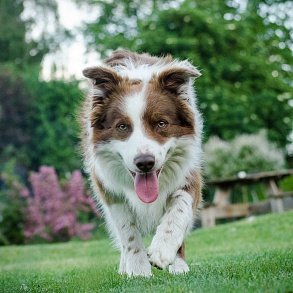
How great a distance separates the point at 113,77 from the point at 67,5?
30.4 meters

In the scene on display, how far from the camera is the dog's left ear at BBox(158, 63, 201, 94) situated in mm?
5418

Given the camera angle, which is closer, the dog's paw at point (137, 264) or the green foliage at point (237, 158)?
the dog's paw at point (137, 264)

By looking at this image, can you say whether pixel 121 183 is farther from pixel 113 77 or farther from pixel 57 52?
pixel 57 52

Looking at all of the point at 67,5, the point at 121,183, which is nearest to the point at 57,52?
the point at 67,5

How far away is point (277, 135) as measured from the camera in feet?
75.5

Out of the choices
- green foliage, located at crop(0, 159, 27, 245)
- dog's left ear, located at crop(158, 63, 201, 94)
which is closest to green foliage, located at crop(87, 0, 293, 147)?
green foliage, located at crop(0, 159, 27, 245)

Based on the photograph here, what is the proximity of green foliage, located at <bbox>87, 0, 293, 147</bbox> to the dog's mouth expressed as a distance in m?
15.6

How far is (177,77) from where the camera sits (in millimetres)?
5484

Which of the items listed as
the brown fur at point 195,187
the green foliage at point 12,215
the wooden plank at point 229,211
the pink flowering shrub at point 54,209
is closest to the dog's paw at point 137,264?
the brown fur at point 195,187

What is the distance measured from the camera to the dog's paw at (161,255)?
4711 mm

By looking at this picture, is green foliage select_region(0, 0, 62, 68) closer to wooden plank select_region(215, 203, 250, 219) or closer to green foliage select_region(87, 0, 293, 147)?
green foliage select_region(87, 0, 293, 147)

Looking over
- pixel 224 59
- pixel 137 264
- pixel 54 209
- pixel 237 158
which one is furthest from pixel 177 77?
pixel 224 59

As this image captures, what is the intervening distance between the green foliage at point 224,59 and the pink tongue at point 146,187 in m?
15.6

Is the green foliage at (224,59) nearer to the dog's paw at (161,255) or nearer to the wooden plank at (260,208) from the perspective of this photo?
the wooden plank at (260,208)
